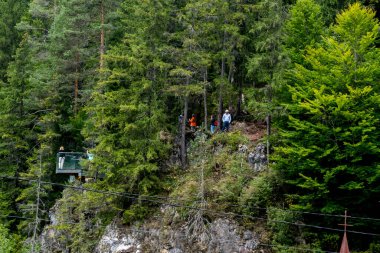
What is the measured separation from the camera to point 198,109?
93.2ft

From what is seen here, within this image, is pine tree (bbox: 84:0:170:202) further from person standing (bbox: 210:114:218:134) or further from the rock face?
person standing (bbox: 210:114:218:134)

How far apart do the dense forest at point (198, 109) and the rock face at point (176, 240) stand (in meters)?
0.71

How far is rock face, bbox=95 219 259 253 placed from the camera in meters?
19.1

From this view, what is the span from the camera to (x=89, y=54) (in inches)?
1184

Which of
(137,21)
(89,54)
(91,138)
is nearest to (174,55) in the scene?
(137,21)

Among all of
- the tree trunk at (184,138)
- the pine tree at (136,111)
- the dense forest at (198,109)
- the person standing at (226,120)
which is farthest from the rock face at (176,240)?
the person standing at (226,120)

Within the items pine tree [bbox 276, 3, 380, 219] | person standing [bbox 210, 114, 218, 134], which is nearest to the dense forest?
pine tree [bbox 276, 3, 380, 219]

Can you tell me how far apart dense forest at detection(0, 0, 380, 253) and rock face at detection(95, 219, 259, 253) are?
0.71m

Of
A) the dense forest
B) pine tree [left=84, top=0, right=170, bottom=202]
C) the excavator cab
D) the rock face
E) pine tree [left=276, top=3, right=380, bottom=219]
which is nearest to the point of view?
pine tree [left=276, top=3, right=380, bottom=219]

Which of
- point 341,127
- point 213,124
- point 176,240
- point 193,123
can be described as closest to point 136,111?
point 193,123

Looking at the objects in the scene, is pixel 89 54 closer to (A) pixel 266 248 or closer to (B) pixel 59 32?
(B) pixel 59 32

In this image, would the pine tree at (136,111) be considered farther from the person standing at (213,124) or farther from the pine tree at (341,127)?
the pine tree at (341,127)

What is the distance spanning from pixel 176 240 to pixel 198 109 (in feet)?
34.4

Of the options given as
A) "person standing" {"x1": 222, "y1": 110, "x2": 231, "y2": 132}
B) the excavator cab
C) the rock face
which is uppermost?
"person standing" {"x1": 222, "y1": 110, "x2": 231, "y2": 132}
